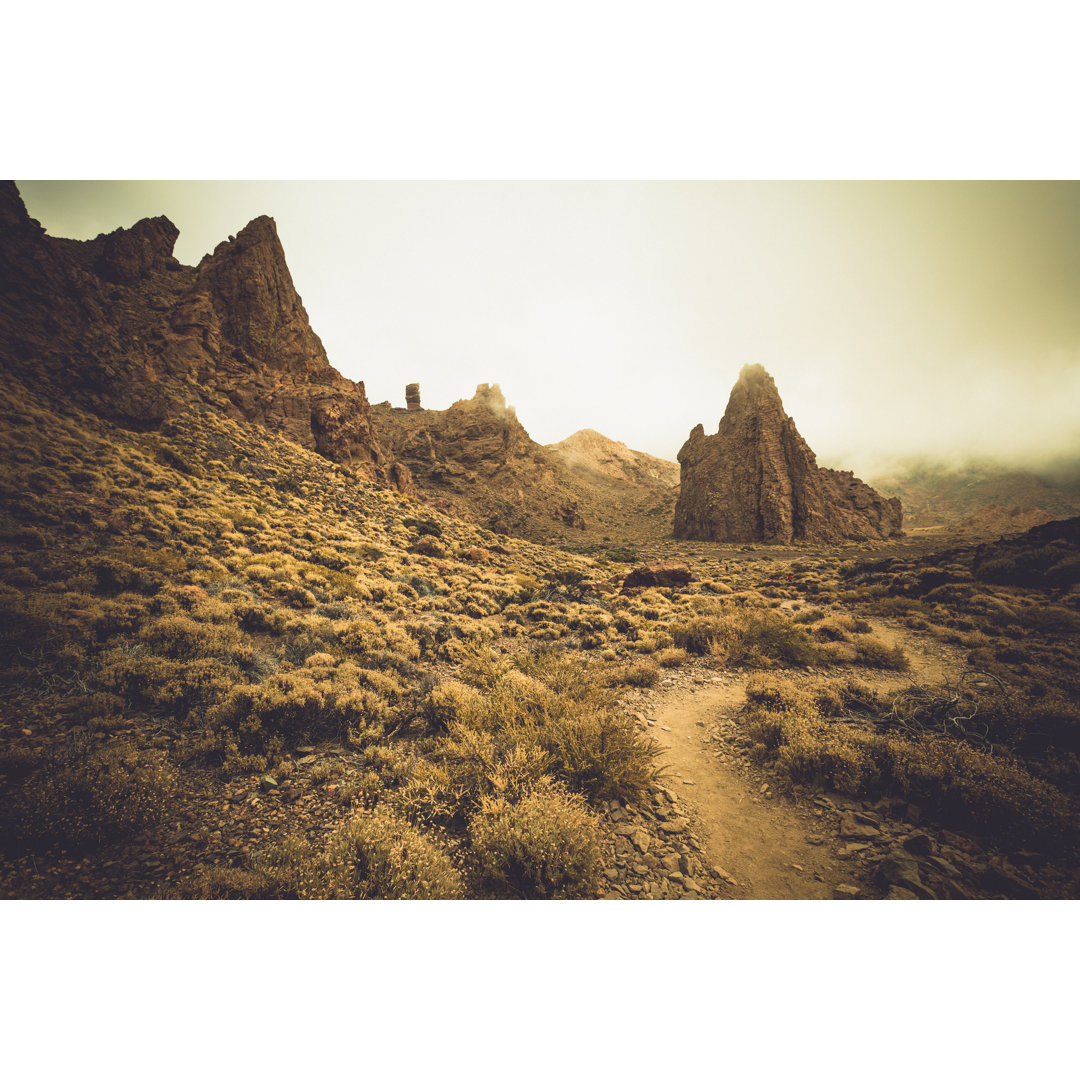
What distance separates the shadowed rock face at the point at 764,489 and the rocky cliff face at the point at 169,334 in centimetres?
3446

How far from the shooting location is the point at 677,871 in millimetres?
3154

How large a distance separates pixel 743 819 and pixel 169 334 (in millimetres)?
35217

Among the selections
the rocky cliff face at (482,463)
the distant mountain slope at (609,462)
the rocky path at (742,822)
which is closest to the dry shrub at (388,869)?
the rocky path at (742,822)

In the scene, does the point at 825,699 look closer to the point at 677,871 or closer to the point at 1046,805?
the point at 1046,805

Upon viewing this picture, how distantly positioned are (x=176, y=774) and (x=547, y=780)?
3574 mm

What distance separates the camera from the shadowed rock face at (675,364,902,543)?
135ft

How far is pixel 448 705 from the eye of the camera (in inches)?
197

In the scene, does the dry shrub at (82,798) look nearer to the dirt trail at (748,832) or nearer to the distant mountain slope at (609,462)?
the dirt trail at (748,832)

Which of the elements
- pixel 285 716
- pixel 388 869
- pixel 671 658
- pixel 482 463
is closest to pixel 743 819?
pixel 388 869

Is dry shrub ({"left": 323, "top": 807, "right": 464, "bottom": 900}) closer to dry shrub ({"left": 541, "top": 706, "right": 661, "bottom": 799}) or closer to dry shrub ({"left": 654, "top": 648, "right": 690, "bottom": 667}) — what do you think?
dry shrub ({"left": 541, "top": 706, "right": 661, "bottom": 799})

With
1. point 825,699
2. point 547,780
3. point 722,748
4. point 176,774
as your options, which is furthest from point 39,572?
point 825,699

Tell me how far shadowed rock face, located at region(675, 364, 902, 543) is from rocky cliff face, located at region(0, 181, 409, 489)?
3446 centimetres

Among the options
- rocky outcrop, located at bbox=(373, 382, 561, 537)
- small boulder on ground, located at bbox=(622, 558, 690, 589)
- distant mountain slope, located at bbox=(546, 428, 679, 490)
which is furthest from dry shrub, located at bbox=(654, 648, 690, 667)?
distant mountain slope, located at bbox=(546, 428, 679, 490)

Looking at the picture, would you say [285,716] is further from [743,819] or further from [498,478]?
[498,478]
